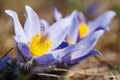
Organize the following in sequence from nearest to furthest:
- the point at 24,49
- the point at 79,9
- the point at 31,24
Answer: the point at 24,49
the point at 31,24
the point at 79,9

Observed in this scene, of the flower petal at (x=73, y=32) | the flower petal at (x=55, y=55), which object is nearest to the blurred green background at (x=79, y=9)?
the flower petal at (x=73, y=32)

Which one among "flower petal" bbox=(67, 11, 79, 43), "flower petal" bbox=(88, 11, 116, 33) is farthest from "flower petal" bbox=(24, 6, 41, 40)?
"flower petal" bbox=(88, 11, 116, 33)

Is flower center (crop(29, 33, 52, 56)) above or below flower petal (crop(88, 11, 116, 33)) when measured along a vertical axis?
below

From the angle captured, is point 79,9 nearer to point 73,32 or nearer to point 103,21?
point 103,21

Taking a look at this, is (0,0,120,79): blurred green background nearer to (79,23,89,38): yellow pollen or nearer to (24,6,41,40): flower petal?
(79,23,89,38): yellow pollen

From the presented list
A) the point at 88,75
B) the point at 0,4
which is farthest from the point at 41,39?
the point at 0,4

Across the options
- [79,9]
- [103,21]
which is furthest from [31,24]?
[79,9]

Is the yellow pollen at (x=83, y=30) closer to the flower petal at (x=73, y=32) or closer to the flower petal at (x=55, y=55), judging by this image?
the flower petal at (x=73, y=32)
